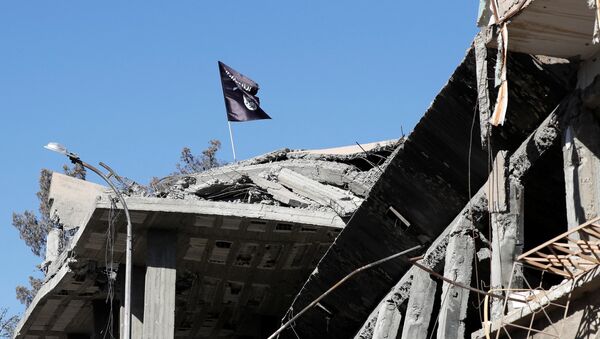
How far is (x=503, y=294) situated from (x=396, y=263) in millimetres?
3830

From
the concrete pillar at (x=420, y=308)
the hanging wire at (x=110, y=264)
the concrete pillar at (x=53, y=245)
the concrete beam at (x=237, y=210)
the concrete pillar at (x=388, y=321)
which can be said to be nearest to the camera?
the concrete pillar at (x=420, y=308)

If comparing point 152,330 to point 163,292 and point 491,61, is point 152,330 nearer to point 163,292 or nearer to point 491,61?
point 163,292

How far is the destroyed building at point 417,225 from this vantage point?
1464cm

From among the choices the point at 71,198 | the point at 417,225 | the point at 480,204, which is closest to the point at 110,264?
the point at 71,198

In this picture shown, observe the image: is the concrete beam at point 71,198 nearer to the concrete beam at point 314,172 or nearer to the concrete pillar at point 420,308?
the concrete beam at point 314,172

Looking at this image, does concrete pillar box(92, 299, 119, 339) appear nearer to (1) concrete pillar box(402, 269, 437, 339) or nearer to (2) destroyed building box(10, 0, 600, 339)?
(2) destroyed building box(10, 0, 600, 339)

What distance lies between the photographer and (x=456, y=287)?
659 inches

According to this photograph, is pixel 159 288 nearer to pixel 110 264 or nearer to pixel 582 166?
pixel 110 264

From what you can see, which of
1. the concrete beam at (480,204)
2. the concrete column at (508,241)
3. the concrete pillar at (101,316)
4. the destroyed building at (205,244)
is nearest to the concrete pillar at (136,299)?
the destroyed building at (205,244)

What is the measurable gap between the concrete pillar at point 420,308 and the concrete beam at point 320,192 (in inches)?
231

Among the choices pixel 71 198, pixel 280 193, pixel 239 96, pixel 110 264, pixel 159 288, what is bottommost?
pixel 159 288

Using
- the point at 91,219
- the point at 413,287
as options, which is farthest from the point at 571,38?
the point at 91,219

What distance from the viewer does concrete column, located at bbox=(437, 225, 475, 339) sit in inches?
653

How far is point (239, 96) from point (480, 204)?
12236 mm
